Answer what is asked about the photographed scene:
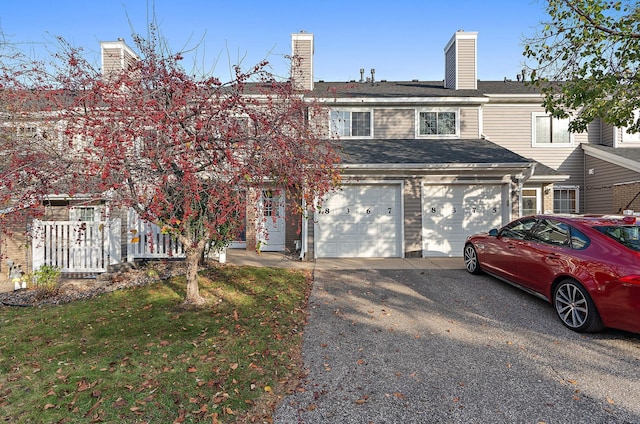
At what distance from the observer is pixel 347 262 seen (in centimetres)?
893

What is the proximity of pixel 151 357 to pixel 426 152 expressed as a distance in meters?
9.27

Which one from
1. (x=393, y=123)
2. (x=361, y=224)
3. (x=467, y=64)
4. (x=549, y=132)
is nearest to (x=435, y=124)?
(x=393, y=123)

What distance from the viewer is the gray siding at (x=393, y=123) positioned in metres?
11.8

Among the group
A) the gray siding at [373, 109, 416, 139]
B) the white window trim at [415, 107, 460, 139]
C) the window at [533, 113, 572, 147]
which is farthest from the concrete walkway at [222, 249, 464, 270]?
the window at [533, 113, 572, 147]

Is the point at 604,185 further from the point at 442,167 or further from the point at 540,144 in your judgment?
the point at 442,167

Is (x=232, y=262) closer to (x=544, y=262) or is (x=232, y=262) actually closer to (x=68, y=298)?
(x=68, y=298)

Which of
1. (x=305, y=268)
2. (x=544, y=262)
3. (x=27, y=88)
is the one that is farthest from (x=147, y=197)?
(x=544, y=262)

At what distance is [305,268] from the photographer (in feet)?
26.9

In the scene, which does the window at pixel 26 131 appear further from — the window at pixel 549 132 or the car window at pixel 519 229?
the window at pixel 549 132

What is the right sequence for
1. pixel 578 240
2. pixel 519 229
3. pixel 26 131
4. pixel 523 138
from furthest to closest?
pixel 523 138 → pixel 519 229 → pixel 26 131 → pixel 578 240

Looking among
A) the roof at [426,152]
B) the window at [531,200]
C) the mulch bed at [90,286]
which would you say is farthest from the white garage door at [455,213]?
the mulch bed at [90,286]

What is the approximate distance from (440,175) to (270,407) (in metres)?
8.30

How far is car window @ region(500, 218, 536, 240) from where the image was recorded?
580cm

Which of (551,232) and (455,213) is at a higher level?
(455,213)
